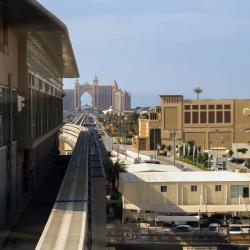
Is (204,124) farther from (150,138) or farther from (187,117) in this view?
(150,138)

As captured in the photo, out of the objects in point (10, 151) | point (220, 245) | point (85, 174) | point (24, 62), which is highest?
point (24, 62)

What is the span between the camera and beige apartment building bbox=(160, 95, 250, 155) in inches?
2269

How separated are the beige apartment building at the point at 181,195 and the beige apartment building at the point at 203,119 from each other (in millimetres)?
32954

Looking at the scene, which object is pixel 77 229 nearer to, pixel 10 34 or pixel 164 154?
pixel 10 34

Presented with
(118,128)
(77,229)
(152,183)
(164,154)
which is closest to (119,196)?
(152,183)

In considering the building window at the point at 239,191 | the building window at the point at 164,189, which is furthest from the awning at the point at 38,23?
the building window at the point at 239,191

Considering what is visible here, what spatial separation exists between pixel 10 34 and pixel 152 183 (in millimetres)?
13514

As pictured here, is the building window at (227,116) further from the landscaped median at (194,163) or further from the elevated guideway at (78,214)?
the elevated guideway at (78,214)

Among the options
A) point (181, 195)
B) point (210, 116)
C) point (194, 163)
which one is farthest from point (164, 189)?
point (210, 116)

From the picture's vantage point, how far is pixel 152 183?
24.0 meters

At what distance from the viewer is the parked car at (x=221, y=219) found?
2205 centimetres

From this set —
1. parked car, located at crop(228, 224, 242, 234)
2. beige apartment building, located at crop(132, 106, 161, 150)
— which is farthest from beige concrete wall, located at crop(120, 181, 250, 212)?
beige apartment building, located at crop(132, 106, 161, 150)

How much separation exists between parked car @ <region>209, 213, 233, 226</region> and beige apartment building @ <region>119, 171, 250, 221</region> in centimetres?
22

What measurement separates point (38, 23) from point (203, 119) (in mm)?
47693
